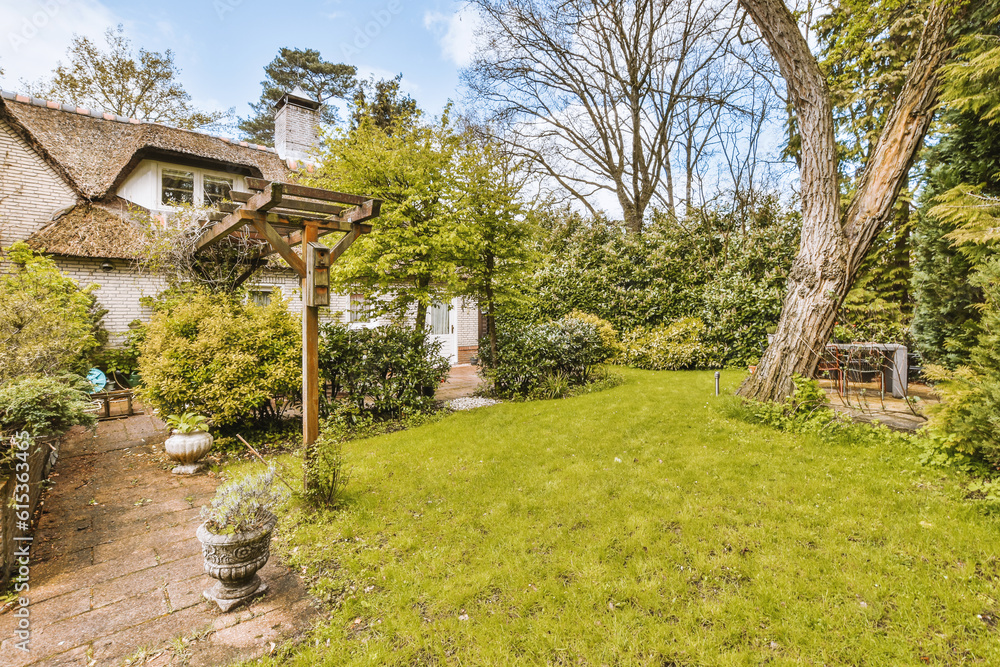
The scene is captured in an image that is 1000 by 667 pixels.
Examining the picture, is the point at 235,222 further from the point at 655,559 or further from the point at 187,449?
the point at 655,559

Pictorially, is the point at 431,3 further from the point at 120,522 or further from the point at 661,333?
the point at 120,522

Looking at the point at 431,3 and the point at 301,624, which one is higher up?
the point at 431,3

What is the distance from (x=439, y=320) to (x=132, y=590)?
10.8 metres

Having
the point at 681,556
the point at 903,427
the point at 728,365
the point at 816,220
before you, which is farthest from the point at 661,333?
the point at 681,556

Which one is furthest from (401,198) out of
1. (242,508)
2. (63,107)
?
(63,107)

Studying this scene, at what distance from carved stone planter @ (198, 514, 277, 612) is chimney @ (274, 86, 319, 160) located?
14006 millimetres

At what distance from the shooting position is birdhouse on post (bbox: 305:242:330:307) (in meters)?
3.83

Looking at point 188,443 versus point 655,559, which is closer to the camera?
point 655,559

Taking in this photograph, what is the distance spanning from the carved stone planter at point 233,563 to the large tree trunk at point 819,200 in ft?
21.0

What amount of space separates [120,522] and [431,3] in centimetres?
1082

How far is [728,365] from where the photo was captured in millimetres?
10906

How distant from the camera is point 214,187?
38.1ft

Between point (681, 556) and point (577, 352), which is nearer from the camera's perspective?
point (681, 556)

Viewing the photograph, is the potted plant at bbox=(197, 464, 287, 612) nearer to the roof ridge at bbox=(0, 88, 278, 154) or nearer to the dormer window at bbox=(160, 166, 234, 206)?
the dormer window at bbox=(160, 166, 234, 206)
